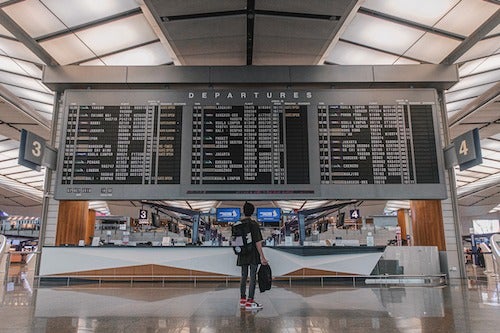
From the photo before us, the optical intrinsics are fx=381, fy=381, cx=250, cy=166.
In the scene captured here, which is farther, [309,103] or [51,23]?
[309,103]

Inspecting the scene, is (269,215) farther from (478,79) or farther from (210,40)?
(478,79)

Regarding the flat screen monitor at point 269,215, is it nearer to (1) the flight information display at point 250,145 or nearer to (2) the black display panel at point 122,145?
(1) the flight information display at point 250,145

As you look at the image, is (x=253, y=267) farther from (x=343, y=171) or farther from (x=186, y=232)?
(x=186, y=232)

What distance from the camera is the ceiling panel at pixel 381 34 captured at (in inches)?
301

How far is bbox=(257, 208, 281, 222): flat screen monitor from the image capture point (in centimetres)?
1253

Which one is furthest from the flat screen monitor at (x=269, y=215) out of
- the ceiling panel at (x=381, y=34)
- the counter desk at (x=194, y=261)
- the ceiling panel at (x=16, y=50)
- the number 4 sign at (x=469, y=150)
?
the ceiling panel at (x=16, y=50)

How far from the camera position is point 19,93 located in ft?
36.8

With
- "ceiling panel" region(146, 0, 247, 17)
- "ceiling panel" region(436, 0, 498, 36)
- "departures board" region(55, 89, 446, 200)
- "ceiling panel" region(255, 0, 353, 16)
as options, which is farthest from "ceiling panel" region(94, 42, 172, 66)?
"ceiling panel" region(436, 0, 498, 36)

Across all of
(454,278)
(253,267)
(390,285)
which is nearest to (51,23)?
(253,267)

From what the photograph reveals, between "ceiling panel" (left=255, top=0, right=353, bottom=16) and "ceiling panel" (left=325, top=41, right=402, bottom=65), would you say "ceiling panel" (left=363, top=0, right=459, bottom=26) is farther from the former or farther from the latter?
"ceiling panel" (left=325, top=41, right=402, bottom=65)

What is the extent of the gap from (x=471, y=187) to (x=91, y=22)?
25.2 metres

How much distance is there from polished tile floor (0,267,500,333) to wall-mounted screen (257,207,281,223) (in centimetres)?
Answer: 667

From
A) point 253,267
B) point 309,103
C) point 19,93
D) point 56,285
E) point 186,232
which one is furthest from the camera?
point 186,232

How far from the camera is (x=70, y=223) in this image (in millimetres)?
9047
